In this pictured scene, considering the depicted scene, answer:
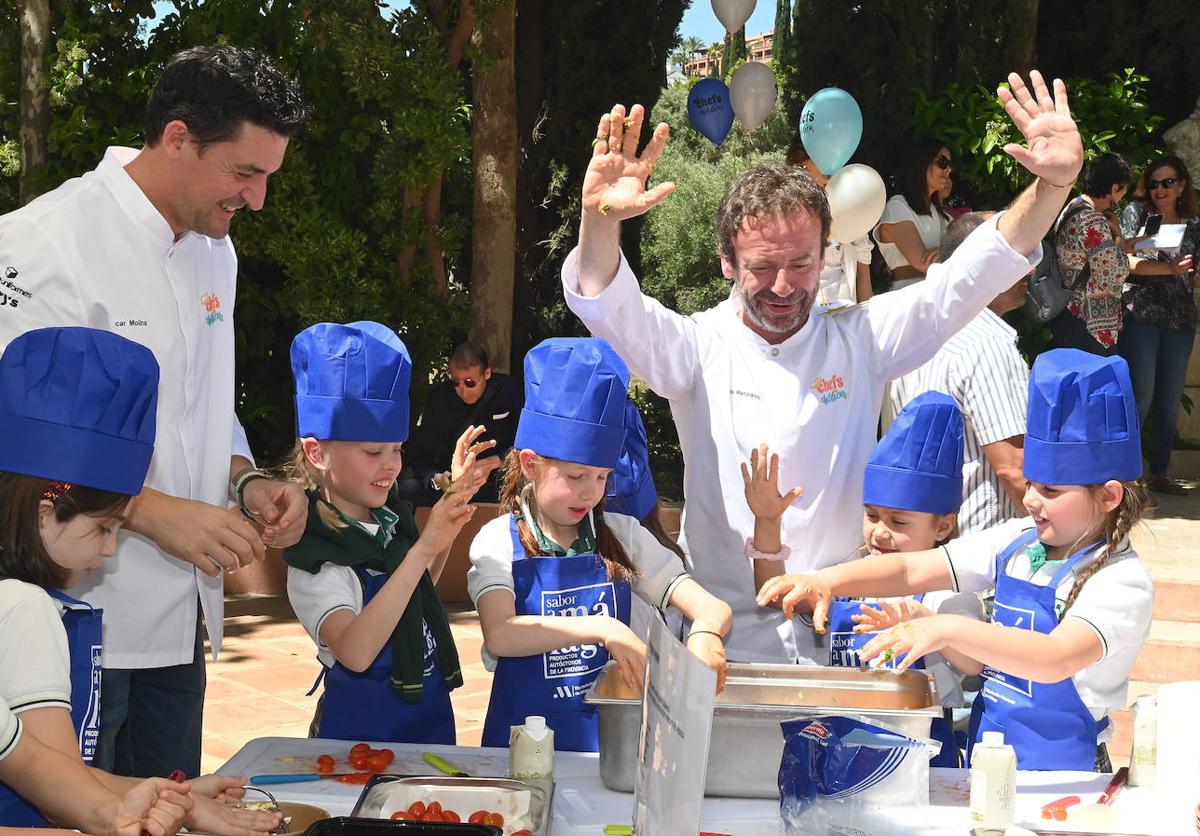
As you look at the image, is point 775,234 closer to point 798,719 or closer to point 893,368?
point 893,368

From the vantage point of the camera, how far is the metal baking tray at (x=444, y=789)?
194cm

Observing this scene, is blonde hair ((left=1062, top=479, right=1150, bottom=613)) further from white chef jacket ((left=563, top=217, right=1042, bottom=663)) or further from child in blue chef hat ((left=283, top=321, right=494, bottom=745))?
child in blue chef hat ((left=283, top=321, right=494, bottom=745))

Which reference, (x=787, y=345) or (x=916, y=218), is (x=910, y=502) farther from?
(x=916, y=218)

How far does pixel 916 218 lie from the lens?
629 cm

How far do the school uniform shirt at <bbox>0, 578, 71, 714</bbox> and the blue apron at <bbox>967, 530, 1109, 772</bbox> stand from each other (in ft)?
4.88

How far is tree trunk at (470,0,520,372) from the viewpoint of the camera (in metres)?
6.84

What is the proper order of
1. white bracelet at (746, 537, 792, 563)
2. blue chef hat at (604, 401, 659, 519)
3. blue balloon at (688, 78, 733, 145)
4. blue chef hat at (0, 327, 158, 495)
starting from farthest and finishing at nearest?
blue balloon at (688, 78, 733, 145)
blue chef hat at (604, 401, 659, 519)
white bracelet at (746, 537, 792, 563)
blue chef hat at (0, 327, 158, 495)

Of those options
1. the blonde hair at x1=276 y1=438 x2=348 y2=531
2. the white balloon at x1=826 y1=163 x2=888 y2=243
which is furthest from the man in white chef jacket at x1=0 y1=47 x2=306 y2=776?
the white balloon at x1=826 y1=163 x2=888 y2=243

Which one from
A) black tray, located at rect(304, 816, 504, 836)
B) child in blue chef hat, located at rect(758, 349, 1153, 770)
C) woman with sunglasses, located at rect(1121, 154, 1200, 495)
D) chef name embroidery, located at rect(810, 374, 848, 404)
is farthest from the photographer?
woman with sunglasses, located at rect(1121, 154, 1200, 495)

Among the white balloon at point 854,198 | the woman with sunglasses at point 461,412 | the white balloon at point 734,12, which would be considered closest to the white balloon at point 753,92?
the white balloon at point 734,12

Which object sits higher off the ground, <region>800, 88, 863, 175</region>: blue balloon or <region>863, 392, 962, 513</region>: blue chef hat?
<region>800, 88, 863, 175</region>: blue balloon

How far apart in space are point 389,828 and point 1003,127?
719 centimetres

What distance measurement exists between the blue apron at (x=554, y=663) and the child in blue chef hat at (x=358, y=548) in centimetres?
16

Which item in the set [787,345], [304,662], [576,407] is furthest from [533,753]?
[304,662]
